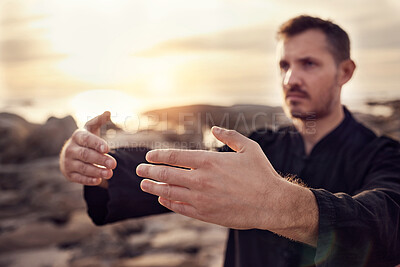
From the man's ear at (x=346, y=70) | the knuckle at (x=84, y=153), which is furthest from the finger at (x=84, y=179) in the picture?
the man's ear at (x=346, y=70)

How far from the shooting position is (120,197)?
188 centimetres

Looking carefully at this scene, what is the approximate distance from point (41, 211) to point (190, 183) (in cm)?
526

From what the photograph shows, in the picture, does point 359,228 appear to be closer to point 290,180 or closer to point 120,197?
point 290,180

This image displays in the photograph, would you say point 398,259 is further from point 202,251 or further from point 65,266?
point 65,266

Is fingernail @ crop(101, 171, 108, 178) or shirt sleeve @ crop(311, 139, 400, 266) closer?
shirt sleeve @ crop(311, 139, 400, 266)

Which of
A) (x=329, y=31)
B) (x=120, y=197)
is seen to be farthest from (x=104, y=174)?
(x=329, y=31)

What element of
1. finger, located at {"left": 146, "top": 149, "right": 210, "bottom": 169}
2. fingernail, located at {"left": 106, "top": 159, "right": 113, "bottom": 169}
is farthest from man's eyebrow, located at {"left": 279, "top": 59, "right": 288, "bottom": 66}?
finger, located at {"left": 146, "top": 149, "right": 210, "bottom": 169}

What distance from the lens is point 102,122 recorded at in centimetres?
171

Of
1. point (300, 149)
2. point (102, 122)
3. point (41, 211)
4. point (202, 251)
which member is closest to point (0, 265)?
point (41, 211)

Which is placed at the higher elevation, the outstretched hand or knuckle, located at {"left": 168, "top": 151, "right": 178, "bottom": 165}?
knuckle, located at {"left": 168, "top": 151, "right": 178, "bottom": 165}

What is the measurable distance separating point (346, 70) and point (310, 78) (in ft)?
1.28

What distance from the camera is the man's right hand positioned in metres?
1.51

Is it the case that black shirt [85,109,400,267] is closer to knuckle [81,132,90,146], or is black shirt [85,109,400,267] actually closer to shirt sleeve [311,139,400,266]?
shirt sleeve [311,139,400,266]

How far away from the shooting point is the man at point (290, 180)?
0.98m
